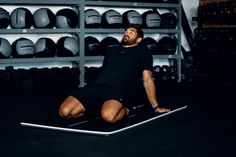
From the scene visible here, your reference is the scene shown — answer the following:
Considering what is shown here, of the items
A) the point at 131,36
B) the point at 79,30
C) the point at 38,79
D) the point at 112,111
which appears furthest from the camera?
the point at 79,30

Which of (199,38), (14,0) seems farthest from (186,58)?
(14,0)

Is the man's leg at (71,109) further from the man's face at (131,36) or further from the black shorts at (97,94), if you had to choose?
the man's face at (131,36)

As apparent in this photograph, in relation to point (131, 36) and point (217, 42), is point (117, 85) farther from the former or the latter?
point (217, 42)

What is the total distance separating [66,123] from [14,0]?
2.37m

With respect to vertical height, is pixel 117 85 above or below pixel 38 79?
above

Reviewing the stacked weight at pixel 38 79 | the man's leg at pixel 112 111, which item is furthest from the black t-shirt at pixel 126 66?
the stacked weight at pixel 38 79

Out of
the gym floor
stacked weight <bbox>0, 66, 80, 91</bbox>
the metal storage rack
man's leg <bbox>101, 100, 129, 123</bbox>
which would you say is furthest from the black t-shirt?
the metal storage rack

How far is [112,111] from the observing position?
309cm

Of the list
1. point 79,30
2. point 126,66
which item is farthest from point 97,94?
point 79,30

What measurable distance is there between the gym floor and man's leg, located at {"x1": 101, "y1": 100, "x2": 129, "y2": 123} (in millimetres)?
176

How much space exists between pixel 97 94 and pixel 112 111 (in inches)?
9.7

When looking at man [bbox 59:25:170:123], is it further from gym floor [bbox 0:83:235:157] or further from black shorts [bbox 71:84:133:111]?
gym floor [bbox 0:83:235:157]

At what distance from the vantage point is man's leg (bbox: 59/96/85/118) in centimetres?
321

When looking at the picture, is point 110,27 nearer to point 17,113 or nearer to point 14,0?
point 14,0
